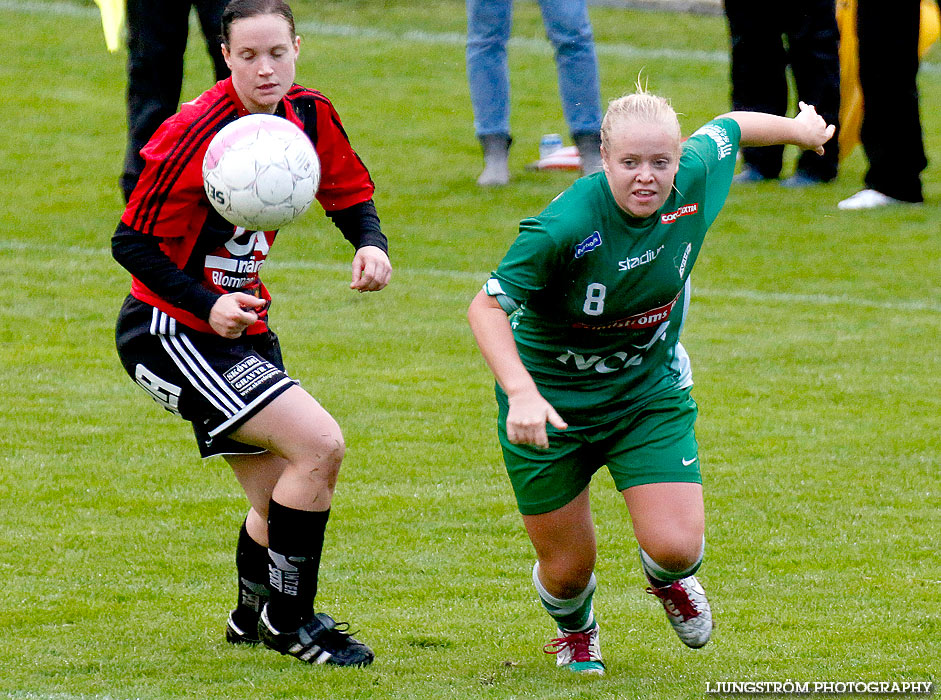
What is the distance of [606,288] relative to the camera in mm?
3975

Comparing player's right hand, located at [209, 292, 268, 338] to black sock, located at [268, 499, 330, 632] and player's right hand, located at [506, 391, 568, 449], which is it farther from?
player's right hand, located at [506, 391, 568, 449]

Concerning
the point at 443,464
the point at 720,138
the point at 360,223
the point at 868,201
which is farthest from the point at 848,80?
the point at 360,223

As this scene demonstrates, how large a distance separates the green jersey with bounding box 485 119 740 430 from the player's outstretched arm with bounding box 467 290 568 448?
51 millimetres

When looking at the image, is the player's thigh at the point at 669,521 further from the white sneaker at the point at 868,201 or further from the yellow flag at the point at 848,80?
the yellow flag at the point at 848,80

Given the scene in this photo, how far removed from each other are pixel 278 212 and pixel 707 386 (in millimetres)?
3848

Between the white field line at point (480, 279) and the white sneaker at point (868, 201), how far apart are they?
68.4 inches

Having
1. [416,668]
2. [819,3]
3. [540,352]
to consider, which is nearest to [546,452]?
[540,352]

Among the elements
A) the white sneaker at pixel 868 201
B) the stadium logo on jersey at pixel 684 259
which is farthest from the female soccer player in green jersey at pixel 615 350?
the white sneaker at pixel 868 201

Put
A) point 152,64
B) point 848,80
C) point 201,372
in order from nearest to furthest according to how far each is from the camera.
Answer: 1. point 201,372
2. point 152,64
3. point 848,80

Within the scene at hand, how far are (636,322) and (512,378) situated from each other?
1.79ft

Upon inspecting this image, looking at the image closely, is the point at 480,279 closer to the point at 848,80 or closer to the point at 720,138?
the point at 848,80

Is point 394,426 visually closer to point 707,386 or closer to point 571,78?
point 707,386

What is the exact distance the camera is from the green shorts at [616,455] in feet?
13.5

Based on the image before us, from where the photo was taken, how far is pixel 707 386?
7430mm
